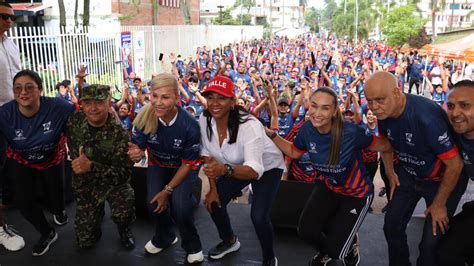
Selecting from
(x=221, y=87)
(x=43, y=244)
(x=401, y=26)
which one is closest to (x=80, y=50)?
(x=43, y=244)

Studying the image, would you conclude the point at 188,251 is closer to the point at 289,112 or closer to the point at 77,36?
the point at 289,112

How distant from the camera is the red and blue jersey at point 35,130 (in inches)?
136

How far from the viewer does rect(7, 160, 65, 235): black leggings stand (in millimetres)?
3559

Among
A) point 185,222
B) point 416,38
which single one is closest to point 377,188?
point 185,222

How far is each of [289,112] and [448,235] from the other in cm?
323

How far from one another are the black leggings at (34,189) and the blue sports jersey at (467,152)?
10.6 ft

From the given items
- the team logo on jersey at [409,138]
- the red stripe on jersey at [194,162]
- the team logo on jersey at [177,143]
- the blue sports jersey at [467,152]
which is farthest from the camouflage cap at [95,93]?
the blue sports jersey at [467,152]

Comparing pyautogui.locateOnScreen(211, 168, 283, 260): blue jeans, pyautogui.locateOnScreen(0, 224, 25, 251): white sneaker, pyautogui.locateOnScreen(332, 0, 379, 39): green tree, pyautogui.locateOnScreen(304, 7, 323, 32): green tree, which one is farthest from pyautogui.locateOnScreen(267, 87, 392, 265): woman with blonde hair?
pyautogui.locateOnScreen(304, 7, 323, 32): green tree

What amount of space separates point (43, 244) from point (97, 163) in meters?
0.98

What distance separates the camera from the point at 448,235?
112 inches

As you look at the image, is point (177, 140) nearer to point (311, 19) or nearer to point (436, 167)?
point (436, 167)

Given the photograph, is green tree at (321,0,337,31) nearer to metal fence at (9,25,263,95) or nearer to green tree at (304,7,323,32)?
green tree at (304,7,323,32)

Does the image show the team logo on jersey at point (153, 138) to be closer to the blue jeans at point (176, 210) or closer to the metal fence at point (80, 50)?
the blue jeans at point (176, 210)

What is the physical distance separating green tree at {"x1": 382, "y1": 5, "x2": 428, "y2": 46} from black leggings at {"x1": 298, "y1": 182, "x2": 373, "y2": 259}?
31.3 meters
